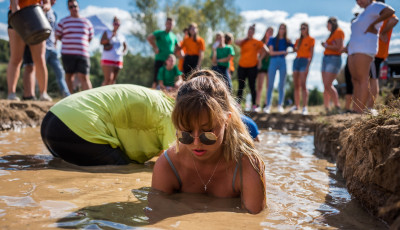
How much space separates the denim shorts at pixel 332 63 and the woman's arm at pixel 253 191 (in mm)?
5113

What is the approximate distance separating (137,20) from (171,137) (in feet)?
81.7

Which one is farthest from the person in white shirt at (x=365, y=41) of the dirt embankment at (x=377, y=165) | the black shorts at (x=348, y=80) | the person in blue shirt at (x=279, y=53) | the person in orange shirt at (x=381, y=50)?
the person in blue shirt at (x=279, y=53)

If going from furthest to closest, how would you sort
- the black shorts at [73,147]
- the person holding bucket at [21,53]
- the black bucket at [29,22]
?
the person holding bucket at [21,53], the black bucket at [29,22], the black shorts at [73,147]

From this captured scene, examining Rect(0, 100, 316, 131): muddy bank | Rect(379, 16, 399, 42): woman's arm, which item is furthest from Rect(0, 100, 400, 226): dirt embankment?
Rect(0, 100, 316, 131): muddy bank

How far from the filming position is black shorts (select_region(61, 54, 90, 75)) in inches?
268

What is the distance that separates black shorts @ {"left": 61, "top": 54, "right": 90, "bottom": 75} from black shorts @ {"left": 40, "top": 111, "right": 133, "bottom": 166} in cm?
374

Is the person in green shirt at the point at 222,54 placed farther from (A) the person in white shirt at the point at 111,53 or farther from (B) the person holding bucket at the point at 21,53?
(B) the person holding bucket at the point at 21,53

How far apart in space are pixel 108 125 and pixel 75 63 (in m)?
3.99

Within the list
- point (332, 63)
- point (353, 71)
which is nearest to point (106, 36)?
point (332, 63)

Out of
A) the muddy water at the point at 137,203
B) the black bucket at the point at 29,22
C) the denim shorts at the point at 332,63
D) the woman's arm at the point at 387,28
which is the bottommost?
the muddy water at the point at 137,203

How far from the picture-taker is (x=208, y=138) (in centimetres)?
214

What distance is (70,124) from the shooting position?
3.21m

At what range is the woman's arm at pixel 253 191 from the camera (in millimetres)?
2240

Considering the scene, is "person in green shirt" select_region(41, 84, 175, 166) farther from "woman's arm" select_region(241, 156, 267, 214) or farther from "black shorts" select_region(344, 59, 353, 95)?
"black shorts" select_region(344, 59, 353, 95)
